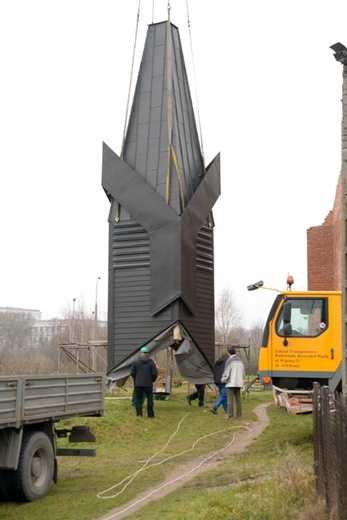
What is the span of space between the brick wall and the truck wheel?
1558 cm

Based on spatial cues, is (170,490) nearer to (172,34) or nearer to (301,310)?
(301,310)

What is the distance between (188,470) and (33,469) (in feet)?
9.46

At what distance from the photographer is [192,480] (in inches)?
417

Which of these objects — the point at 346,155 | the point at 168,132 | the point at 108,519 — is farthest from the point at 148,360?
the point at 346,155

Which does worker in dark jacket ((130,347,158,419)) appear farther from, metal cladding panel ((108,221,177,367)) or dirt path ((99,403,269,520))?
metal cladding panel ((108,221,177,367))

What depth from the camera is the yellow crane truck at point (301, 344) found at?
14703mm

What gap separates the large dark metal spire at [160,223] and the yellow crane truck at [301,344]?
5.45 meters

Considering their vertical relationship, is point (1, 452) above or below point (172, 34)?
below

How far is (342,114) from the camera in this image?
26.9ft

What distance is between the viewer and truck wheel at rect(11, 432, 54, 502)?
9.28 meters

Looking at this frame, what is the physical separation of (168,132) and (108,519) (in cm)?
1471

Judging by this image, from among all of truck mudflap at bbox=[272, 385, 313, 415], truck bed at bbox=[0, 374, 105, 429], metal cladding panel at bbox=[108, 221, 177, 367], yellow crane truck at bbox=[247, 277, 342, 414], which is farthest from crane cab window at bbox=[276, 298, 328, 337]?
metal cladding panel at bbox=[108, 221, 177, 367]

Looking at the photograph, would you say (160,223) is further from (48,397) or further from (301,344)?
(48,397)

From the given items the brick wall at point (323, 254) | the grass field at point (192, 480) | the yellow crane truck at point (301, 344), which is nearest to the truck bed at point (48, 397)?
the grass field at point (192, 480)
